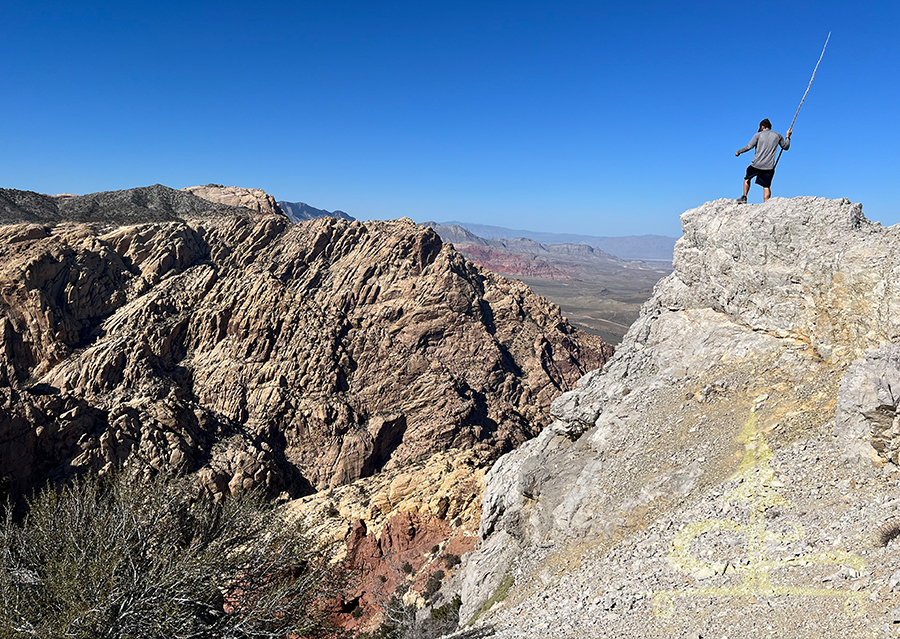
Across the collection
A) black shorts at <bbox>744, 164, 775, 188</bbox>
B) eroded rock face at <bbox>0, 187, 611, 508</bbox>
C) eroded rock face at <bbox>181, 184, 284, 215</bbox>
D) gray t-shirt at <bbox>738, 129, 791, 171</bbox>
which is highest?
eroded rock face at <bbox>181, 184, 284, 215</bbox>

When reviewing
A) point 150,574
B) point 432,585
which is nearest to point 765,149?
point 150,574

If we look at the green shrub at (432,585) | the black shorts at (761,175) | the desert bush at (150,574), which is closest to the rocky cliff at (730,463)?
the black shorts at (761,175)

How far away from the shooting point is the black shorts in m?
16.0

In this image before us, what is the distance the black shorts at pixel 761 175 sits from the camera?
16.0m

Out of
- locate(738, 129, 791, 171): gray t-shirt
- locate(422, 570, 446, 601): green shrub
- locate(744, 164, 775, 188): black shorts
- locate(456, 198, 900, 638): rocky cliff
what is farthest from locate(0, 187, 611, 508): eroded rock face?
locate(738, 129, 791, 171): gray t-shirt

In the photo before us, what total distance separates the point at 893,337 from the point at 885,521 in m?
4.80

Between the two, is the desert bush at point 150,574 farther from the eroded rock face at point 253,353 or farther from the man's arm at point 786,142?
the eroded rock face at point 253,353

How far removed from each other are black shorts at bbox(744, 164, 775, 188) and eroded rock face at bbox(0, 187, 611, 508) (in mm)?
26733

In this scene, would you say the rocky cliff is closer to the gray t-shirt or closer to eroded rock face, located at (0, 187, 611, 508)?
the gray t-shirt

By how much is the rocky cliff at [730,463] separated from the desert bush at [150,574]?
6407 millimetres

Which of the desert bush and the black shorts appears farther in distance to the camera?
the black shorts

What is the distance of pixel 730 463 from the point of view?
530 inches

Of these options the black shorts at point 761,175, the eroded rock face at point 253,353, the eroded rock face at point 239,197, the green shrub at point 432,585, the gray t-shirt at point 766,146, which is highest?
the eroded rock face at point 239,197

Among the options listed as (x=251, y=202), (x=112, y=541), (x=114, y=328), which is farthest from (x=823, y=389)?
(x=251, y=202)
